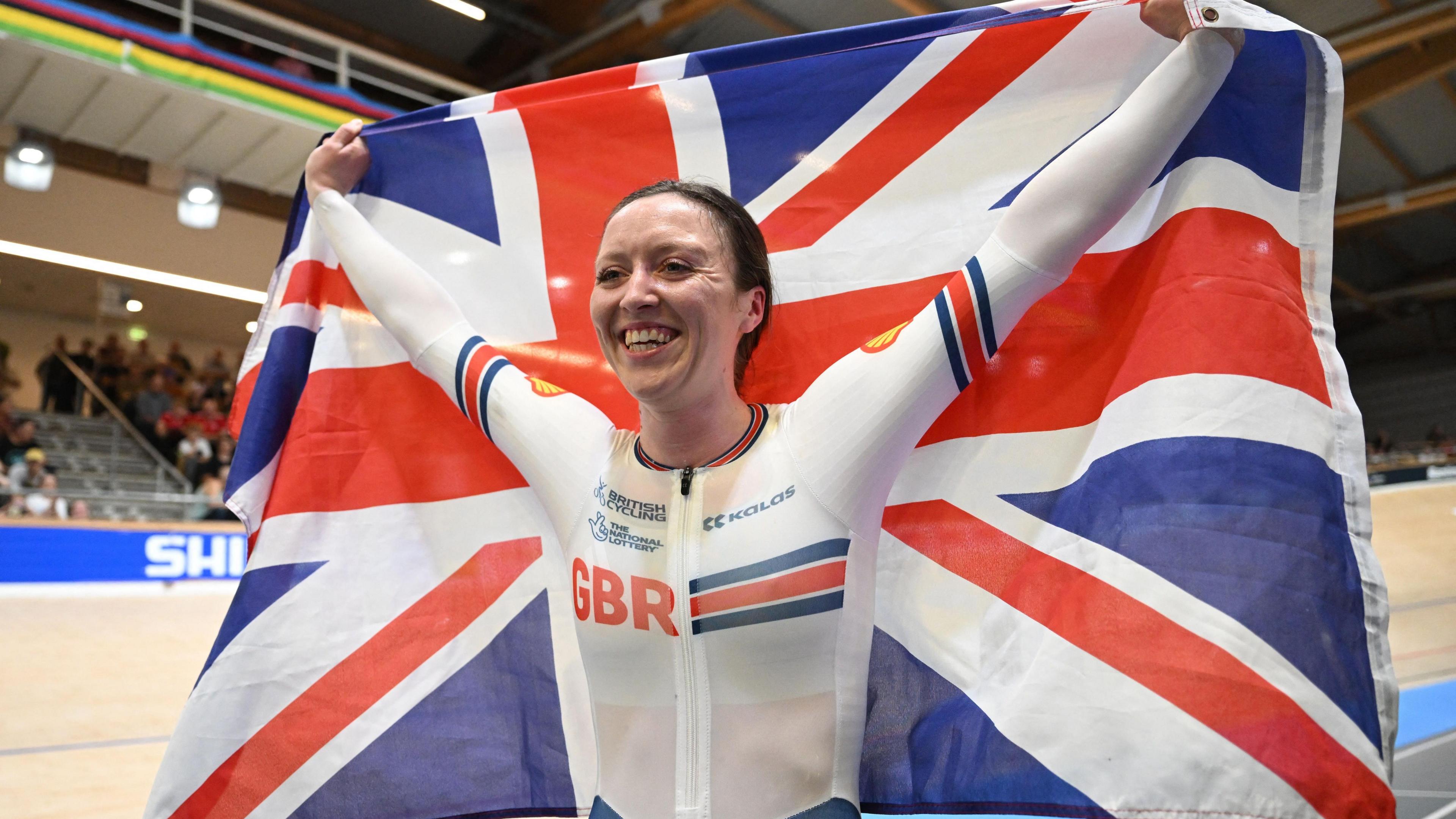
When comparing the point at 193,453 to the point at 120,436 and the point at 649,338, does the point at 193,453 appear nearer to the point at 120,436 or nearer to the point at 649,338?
the point at 120,436

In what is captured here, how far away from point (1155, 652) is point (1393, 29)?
9617mm

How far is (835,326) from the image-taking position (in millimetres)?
1958

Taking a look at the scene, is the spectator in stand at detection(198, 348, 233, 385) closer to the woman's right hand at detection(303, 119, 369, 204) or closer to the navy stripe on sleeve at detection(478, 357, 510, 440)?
the woman's right hand at detection(303, 119, 369, 204)

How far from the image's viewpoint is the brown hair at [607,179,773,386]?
1.71 meters

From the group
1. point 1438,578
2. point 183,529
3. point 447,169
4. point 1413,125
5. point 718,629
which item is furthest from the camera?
point 1413,125

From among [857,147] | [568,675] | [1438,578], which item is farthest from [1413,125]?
[568,675]

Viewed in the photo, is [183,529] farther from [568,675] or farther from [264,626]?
[568,675]


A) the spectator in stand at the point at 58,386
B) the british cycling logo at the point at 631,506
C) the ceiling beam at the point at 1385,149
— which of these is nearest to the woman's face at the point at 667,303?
the british cycling logo at the point at 631,506

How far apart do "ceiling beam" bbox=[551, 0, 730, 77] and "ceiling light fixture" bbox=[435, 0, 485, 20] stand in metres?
1.00

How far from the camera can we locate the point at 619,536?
168 cm

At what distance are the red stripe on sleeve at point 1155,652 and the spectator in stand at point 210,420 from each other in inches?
478

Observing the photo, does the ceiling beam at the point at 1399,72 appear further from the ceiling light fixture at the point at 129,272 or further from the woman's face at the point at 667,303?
the ceiling light fixture at the point at 129,272

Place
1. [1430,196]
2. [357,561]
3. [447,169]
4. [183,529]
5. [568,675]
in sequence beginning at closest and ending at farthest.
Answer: [568,675] → [357,561] → [447,169] → [183,529] → [1430,196]

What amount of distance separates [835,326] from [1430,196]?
47.5 feet
